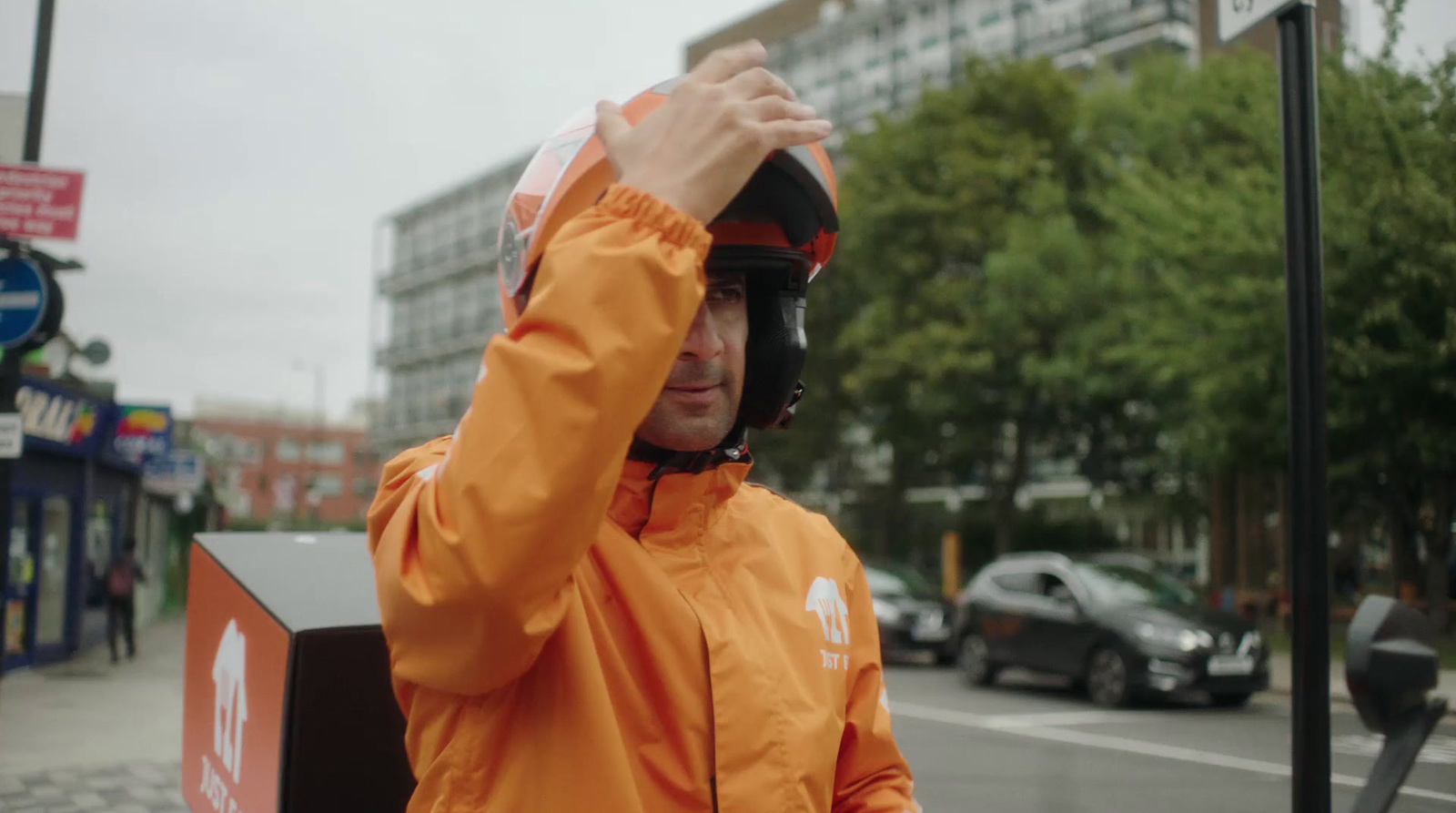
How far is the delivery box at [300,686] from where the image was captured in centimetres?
201

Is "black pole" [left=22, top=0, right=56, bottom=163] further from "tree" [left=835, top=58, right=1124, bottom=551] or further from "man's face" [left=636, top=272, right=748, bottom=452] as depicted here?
"tree" [left=835, top=58, right=1124, bottom=551]

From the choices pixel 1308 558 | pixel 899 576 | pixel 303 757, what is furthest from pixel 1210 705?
pixel 303 757

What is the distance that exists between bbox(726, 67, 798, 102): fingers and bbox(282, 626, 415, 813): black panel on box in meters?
1.22

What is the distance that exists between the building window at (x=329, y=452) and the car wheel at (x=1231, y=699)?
8927 cm

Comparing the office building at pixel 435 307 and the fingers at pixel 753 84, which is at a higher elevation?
the office building at pixel 435 307

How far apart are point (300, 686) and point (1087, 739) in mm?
8894

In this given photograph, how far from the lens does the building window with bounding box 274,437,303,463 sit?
309 ft

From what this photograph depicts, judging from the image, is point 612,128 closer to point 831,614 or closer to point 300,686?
point 831,614

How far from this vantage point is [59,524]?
52.4 ft

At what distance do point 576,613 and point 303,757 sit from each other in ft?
3.02

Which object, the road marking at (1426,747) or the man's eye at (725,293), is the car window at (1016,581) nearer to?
the road marking at (1426,747)

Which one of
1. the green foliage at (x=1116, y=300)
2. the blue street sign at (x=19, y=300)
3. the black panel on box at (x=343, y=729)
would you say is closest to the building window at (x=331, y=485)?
the green foliage at (x=1116, y=300)

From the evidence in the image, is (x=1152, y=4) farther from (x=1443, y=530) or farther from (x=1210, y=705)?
(x=1210, y=705)

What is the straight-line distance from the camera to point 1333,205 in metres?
10.8
